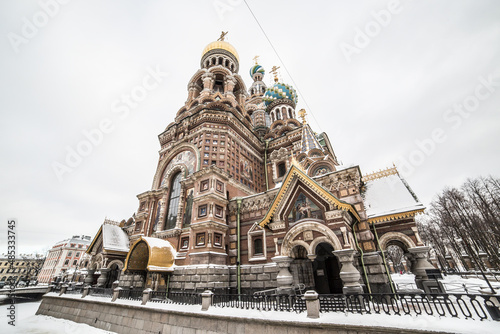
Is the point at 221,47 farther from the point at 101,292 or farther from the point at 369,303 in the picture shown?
the point at 369,303

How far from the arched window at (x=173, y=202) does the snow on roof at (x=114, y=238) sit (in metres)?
6.39

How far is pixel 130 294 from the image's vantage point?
43.4 ft

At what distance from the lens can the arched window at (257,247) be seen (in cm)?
Answer: 1542

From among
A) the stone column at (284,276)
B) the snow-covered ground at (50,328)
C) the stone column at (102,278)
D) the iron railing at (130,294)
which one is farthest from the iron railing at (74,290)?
the stone column at (284,276)

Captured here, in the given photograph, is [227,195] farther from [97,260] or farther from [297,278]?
[97,260]

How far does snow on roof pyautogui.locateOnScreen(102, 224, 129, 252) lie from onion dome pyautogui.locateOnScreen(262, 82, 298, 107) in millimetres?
30077

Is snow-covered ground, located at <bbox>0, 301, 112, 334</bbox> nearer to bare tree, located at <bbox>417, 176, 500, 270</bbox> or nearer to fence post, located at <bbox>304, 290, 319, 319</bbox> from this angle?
fence post, located at <bbox>304, 290, 319, 319</bbox>

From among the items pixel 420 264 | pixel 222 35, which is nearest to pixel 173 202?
pixel 420 264

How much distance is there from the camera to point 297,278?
12062 mm

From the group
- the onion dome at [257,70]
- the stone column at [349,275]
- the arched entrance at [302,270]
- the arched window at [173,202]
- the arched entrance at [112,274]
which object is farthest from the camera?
the onion dome at [257,70]

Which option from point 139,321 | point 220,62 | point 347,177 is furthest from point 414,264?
point 220,62

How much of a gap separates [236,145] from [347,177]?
Answer: 11880 millimetres

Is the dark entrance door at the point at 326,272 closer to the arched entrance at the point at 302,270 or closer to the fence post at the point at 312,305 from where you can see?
the arched entrance at the point at 302,270

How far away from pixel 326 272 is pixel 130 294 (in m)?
12.2
